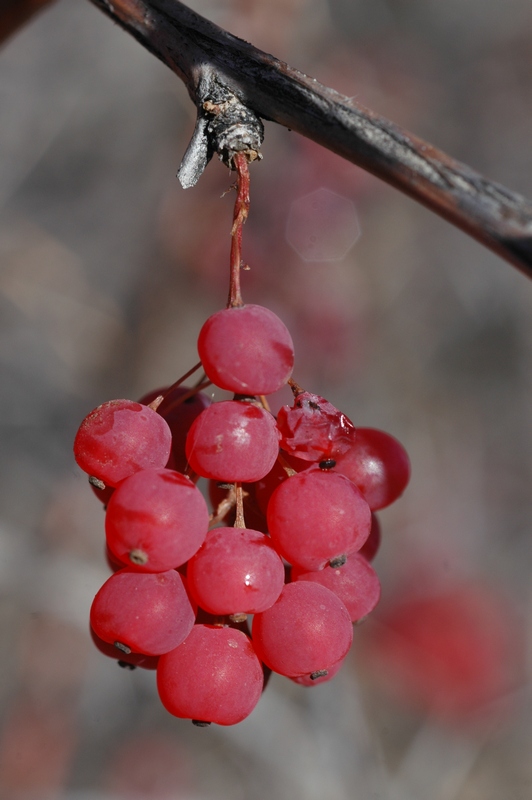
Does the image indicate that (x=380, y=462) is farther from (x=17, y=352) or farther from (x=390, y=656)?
(x=17, y=352)

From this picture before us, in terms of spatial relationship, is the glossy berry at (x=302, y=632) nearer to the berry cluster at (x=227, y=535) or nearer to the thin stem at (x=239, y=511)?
the berry cluster at (x=227, y=535)

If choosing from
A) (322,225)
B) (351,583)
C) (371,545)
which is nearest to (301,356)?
(322,225)

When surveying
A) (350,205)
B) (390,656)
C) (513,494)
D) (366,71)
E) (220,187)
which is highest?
(366,71)

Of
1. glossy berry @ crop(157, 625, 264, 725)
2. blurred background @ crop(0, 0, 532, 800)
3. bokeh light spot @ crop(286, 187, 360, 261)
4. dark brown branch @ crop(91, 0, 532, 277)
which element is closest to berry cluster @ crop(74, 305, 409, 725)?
glossy berry @ crop(157, 625, 264, 725)

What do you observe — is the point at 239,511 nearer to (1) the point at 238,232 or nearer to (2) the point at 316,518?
(2) the point at 316,518

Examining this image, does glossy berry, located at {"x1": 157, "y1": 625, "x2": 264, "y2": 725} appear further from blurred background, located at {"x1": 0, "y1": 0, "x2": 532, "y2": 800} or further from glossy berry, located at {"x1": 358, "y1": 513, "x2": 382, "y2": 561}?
blurred background, located at {"x1": 0, "y1": 0, "x2": 532, "y2": 800}

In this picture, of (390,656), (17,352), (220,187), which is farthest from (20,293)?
(390,656)
